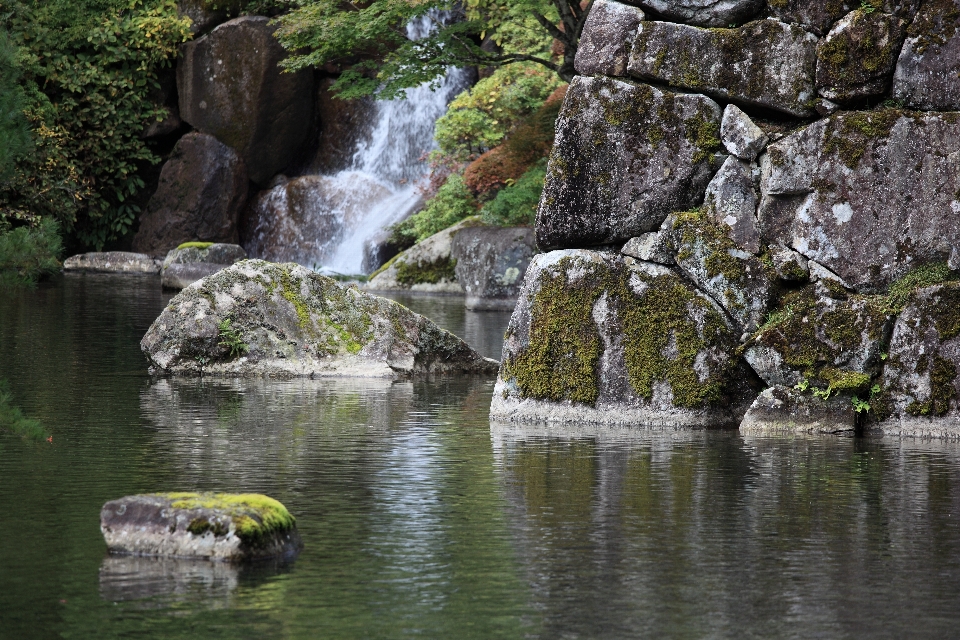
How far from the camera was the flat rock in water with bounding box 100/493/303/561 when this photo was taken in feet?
25.1

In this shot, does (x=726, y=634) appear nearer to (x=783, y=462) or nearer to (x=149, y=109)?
(x=783, y=462)

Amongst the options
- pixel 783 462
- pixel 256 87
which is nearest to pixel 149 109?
pixel 256 87

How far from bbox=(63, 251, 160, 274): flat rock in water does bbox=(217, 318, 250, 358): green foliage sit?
898 inches

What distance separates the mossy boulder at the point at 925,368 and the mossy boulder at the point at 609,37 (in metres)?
3.86

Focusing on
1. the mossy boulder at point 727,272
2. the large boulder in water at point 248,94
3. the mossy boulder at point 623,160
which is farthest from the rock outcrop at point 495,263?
the mossy boulder at point 727,272

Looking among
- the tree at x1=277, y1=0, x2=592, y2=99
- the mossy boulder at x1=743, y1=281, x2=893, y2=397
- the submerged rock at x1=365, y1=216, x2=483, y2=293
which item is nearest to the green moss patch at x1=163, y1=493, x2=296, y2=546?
the mossy boulder at x1=743, y1=281, x2=893, y2=397

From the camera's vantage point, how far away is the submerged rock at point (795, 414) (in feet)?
41.1

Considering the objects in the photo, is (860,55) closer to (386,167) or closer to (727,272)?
(727,272)

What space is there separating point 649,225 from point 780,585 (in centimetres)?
666

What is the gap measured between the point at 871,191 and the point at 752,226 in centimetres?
119

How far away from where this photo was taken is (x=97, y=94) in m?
40.6

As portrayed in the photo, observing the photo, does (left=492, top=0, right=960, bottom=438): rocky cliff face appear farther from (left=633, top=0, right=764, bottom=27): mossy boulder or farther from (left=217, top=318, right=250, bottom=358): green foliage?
(left=217, top=318, right=250, bottom=358): green foliage

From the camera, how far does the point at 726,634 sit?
6.51m

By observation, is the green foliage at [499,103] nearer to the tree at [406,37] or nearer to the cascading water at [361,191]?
the cascading water at [361,191]
